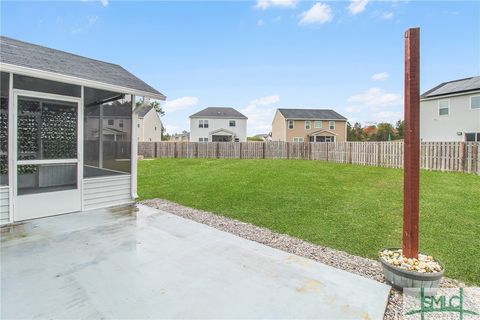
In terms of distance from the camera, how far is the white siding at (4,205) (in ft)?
14.7

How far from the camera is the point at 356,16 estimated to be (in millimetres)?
9680

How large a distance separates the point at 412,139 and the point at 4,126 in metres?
6.30

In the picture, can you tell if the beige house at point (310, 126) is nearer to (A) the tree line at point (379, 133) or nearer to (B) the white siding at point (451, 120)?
(A) the tree line at point (379, 133)

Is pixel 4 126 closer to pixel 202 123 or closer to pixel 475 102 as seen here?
pixel 475 102

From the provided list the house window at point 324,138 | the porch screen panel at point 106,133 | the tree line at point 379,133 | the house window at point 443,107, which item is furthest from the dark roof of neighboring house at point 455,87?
the porch screen panel at point 106,133

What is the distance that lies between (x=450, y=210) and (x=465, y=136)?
50.3 ft

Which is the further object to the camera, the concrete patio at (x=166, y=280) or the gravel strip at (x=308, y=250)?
the gravel strip at (x=308, y=250)

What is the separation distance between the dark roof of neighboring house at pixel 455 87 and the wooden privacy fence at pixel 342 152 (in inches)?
298

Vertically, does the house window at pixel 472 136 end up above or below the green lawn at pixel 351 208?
above

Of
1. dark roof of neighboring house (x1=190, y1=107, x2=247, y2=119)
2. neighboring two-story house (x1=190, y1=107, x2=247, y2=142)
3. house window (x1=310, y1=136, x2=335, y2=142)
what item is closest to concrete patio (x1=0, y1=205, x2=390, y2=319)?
neighboring two-story house (x1=190, y1=107, x2=247, y2=142)

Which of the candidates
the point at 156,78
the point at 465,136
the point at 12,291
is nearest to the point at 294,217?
the point at 12,291

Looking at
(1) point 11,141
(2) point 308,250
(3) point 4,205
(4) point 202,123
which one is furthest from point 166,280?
(4) point 202,123

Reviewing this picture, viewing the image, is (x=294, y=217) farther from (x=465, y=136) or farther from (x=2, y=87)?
(x=465, y=136)

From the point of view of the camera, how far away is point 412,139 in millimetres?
2750
